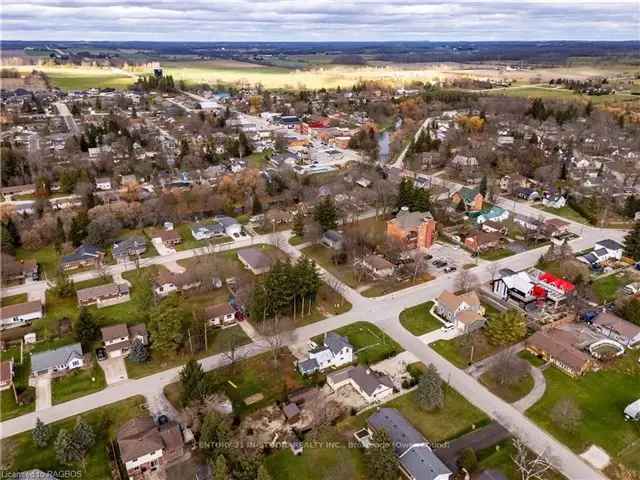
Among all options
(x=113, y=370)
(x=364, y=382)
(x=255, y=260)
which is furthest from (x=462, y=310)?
(x=113, y=370)

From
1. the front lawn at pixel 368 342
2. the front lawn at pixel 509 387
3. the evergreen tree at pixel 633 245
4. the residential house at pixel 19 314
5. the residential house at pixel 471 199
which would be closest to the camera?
the front lawn at pixel 509 387

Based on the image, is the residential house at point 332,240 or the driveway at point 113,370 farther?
the residential house at point 332,240

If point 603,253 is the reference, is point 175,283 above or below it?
below

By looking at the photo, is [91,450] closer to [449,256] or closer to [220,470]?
[220,470]

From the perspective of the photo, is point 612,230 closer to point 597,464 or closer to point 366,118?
point 597,464

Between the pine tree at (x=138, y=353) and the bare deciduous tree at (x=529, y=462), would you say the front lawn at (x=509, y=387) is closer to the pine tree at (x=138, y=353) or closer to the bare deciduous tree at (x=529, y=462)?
the bare deciduous tree at (x=529, y=462)

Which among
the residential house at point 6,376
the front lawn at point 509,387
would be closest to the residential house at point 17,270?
the residential house at point 6,376
